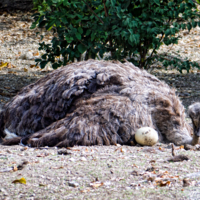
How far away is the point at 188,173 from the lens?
280cm

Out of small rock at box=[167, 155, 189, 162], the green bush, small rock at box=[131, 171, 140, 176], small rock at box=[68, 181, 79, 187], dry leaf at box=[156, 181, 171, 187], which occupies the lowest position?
small rock at box=[68, 181, 79, 187]

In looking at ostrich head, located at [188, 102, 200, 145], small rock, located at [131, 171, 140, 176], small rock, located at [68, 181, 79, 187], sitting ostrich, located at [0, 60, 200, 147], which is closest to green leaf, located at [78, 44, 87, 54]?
sitting ostrich, located at [0, 60, 200, 147]

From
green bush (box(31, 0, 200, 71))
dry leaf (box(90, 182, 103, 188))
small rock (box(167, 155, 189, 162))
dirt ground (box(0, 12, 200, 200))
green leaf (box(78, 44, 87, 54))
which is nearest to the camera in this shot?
dirt ground (box(0, 12, 200, 200))

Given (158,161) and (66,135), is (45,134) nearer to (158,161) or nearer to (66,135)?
(66,135)

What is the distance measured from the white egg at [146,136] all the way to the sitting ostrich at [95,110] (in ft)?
0.32

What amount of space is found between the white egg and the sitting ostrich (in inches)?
3.9

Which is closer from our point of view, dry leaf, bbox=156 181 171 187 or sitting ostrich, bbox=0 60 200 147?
dry leaf, bbox=156 181 171 187

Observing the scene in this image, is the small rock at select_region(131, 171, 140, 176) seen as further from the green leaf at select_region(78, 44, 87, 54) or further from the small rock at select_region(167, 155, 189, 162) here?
the green leaf at select_region(78, 44, 87, 54)

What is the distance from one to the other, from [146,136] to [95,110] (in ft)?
1.91

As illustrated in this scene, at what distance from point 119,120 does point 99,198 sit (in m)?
1.48

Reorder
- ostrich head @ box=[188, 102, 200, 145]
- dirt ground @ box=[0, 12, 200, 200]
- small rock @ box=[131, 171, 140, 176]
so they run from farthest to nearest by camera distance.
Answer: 1. ostrich head @ box=[188, 102, 200, 145]
2. small rock @ box=[131, 171, 140, 176]
3. dirt ground @ box=[0, 12, 200, 200]

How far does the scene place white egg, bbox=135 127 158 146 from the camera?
3641mm

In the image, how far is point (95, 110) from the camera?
12.4ft

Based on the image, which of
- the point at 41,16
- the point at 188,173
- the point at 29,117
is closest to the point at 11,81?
the point at 41,16
